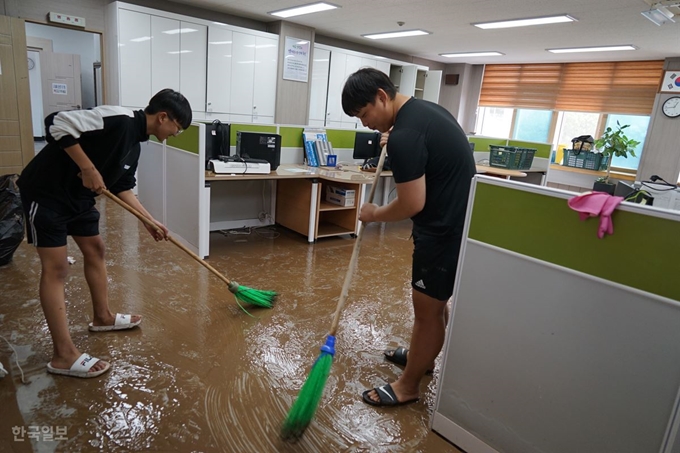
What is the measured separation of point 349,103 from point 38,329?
1890 mm

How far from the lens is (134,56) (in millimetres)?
5145

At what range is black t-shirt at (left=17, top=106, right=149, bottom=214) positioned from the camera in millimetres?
1601

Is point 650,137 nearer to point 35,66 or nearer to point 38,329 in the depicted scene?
point 38,329

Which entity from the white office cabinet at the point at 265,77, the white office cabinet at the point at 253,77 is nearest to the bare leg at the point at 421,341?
the white office cabinet at the point at 253,77

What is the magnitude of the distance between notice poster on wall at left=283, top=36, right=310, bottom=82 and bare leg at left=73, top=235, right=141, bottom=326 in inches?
201

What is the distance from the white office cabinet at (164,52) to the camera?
17.3ft

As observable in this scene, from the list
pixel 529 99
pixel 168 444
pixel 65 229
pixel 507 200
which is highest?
pixel 529 99

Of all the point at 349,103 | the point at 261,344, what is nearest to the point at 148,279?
the point at 261,344

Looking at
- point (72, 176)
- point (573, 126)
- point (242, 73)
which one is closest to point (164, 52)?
point (242, 73)

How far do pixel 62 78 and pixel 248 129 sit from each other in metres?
5.25

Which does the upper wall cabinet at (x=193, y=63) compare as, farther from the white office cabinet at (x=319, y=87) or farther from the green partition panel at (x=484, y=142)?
the green partition panel at (x=484, y=142)

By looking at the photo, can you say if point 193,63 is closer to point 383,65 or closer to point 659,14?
point 383,65

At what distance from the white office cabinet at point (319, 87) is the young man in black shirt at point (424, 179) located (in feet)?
18.7

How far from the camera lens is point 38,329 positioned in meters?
2.16
